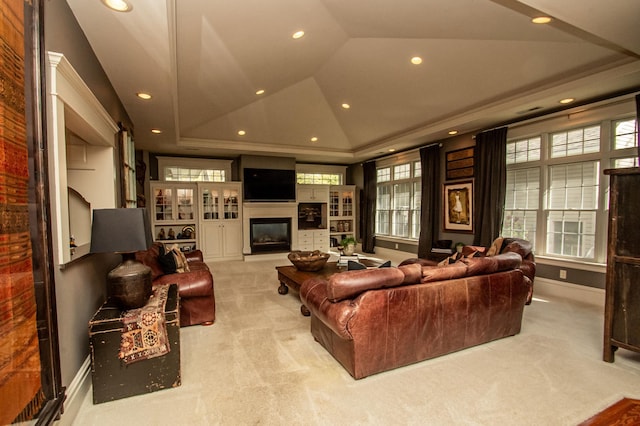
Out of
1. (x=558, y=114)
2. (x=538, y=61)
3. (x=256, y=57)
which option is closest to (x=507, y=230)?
(x=558, y=114)

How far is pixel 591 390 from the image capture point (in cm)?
208

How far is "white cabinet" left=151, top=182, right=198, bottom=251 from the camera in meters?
6.86

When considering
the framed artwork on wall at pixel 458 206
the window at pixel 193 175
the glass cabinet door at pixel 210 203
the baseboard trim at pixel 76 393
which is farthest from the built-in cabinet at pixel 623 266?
the window at pixel 193 175

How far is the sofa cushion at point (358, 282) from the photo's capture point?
7.05 feet

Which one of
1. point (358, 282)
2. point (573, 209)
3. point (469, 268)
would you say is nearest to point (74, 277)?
point (358, 282)

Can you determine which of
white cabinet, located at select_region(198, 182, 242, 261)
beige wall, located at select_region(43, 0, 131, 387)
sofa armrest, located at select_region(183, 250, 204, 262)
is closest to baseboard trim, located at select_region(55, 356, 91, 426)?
beige wall, located at select_region(43, 0, 131, 387)

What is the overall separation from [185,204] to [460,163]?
6.22 m

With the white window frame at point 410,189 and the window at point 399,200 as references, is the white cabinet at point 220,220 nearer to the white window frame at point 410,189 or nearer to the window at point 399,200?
the window at point 399,200

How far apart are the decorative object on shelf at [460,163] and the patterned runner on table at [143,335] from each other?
5.51 m

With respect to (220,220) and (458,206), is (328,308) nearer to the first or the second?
(458,206)

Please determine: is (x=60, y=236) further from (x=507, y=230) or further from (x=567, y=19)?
(x=507, y=230)

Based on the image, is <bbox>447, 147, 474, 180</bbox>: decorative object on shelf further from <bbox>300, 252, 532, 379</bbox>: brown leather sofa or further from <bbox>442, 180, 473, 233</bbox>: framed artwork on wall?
<bbox>300, 252, 532, 379</bbox>: brown leather sofa

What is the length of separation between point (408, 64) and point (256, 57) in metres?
2.11

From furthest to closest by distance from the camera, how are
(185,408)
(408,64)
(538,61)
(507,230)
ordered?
(507,230) → (408,64) → (538,61) → (185,408)
